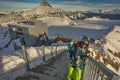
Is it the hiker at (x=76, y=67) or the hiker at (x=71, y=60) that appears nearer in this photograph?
the hiker at (x=76, y=67)

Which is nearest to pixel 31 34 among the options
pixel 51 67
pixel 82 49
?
pixel 51 67

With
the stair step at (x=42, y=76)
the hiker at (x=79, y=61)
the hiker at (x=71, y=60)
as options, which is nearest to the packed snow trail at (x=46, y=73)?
the stair step at (x=42, y=76)

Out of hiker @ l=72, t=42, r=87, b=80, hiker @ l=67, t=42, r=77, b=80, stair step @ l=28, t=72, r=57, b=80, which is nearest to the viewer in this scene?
hiker @ l=72, t=42, r=87, b=80

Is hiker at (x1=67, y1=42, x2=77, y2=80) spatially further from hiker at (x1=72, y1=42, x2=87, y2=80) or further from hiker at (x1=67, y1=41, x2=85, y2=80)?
hiker at (x1=72, y1=42, x2=87, y2=80)

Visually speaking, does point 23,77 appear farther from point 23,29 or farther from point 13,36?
point 13,36

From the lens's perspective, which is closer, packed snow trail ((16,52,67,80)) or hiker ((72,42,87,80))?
hiker ((72,42,87,80))

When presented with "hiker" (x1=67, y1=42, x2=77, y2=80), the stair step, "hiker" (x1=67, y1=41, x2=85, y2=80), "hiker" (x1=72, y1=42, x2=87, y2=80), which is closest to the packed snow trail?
the stair step

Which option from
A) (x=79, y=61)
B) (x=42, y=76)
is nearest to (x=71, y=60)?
(x=79, y=61)

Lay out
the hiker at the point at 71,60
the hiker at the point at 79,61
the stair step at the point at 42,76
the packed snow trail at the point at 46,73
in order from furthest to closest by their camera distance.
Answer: the packed snow trail at the point at 46,73
the stair step at the point at 42,76
the hiker at the point at 71,60
the hiker at the point at 79,61

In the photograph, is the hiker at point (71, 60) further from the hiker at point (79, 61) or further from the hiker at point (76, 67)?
the hiker at point (79, 61)

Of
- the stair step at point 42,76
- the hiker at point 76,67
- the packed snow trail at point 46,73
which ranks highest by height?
the hiker at point 76,67

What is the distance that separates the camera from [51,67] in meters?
16.3

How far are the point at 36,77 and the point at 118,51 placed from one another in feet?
90.1

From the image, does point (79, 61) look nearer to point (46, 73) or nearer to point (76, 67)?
point (76, 67)
